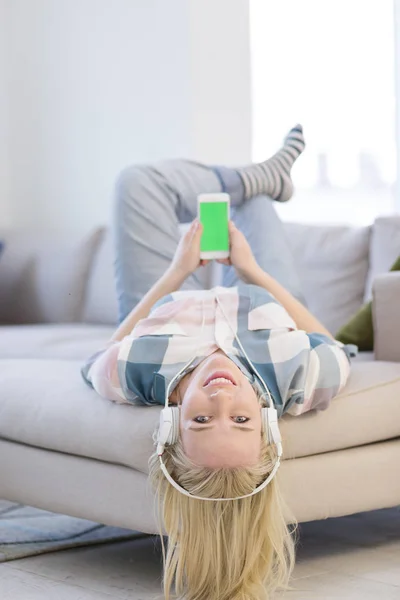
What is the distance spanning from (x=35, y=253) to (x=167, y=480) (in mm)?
2226

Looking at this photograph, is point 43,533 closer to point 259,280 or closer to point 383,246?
point 259,280

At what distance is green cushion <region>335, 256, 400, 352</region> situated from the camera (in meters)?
2.54

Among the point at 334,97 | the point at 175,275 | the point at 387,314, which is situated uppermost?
the point at 334,97

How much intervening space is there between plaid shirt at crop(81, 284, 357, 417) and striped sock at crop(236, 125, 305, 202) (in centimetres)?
61

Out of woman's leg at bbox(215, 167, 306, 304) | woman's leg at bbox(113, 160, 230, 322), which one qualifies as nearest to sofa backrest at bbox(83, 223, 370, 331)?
woman's leg at bbox(215, 167, 306, 304)

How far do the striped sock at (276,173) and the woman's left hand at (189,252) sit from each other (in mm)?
510

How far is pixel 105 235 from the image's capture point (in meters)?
3.76

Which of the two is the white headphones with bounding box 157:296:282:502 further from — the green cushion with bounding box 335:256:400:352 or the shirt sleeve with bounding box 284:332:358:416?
the green cushion with bounding box 335:256:400:352

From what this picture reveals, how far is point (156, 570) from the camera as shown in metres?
2.08

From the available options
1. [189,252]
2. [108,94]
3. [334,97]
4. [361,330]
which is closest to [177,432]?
[189,252]

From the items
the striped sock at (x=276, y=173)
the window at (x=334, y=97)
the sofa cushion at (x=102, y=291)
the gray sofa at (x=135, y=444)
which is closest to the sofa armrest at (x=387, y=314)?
the gray sofa at (x=135, y=444)

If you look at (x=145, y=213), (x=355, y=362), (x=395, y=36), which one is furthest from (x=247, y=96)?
(x=355, y=362)

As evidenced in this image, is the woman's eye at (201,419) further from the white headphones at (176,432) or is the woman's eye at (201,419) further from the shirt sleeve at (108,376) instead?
the shirt sleeve at (108,376)

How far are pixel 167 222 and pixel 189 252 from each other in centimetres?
50
